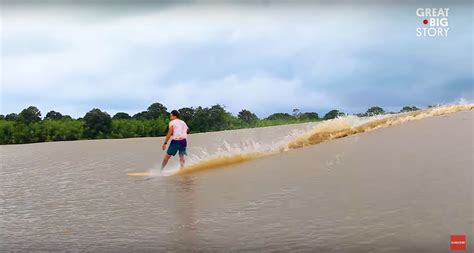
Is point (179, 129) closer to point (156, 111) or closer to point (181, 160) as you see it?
point (156, 111)

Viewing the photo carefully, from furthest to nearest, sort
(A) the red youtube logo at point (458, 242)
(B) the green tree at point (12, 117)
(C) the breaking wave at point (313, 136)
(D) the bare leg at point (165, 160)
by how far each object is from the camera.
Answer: (D) the bare leg at point (165, 160), (C) the breaking wave at point (313, 136), (B) the green tree at point (12, 117), (A) the red youtube logo at point (458, 242)

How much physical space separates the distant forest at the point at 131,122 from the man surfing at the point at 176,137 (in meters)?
0.04

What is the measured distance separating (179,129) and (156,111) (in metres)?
0.23

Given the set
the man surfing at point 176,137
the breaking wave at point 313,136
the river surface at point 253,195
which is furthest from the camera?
the breaking wave at point 313,136

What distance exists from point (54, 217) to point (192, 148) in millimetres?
1153

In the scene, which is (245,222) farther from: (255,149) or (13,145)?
(13,145)

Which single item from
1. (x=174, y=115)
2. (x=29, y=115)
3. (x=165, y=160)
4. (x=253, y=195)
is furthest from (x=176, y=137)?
(x=29, y=115)

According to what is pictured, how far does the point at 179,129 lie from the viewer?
13.0ft

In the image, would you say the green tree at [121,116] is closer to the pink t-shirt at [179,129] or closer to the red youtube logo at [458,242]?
the pink t-shirt at [179,129]

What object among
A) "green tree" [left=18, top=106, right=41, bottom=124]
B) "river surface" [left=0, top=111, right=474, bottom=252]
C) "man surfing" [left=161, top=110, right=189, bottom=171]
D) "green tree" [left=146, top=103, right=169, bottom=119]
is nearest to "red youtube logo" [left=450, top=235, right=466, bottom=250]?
"river surface" [left=0, top=111, right=474, bottom=252]

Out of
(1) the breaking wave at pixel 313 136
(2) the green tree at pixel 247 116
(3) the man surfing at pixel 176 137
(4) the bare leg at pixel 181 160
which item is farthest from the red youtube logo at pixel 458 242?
(4) the bare leg at pixel 181 160

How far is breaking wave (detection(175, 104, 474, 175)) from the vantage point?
4.17 meters

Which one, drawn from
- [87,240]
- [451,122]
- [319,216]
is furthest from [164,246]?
[451,122]

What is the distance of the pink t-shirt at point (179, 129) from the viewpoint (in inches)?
151
